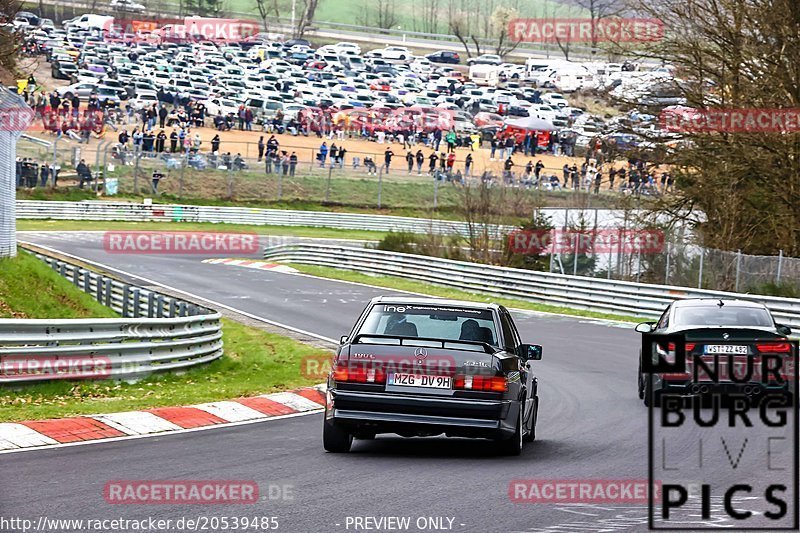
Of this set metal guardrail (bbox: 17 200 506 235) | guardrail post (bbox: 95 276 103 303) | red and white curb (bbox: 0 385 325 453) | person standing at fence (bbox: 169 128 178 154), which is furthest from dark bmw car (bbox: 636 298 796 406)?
person standing at fence (bbox: 169 128 178 154)

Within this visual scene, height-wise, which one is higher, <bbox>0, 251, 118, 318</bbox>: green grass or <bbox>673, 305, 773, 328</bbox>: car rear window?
<bbox>673, 305, 773, 328</bbox>: car rear window

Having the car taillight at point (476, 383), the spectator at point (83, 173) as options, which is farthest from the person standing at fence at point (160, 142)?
the car taillight at point (476, 383)

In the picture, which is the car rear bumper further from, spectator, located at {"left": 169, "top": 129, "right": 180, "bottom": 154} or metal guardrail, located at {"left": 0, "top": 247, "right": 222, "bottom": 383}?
spectator, located at {"left": 169, "top": 129, "right": 180, "bottom": 154}

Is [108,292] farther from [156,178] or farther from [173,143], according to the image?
[173,143]

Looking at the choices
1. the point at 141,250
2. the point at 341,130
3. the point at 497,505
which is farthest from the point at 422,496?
the point at 341,130

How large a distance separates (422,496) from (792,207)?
26863mm

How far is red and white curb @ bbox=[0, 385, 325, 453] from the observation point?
11234 mm

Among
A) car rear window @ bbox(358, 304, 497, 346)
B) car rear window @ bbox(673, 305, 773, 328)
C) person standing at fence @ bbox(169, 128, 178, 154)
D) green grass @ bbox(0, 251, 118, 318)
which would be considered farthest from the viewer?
person standing at fence @ bbox(169, 128, 178, 154)

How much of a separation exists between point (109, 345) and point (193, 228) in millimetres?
38896

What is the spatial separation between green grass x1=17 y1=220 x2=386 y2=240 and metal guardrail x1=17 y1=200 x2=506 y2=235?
0.43m

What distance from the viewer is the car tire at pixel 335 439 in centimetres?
1067

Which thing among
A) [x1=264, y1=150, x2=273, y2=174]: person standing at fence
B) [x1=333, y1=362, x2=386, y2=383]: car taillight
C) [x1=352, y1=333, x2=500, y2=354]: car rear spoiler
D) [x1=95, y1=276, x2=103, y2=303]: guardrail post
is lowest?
[x1=95, y1=276, x2=103, y2=303]: guardrail post

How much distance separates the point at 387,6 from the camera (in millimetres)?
159125

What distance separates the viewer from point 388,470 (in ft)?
32.2
